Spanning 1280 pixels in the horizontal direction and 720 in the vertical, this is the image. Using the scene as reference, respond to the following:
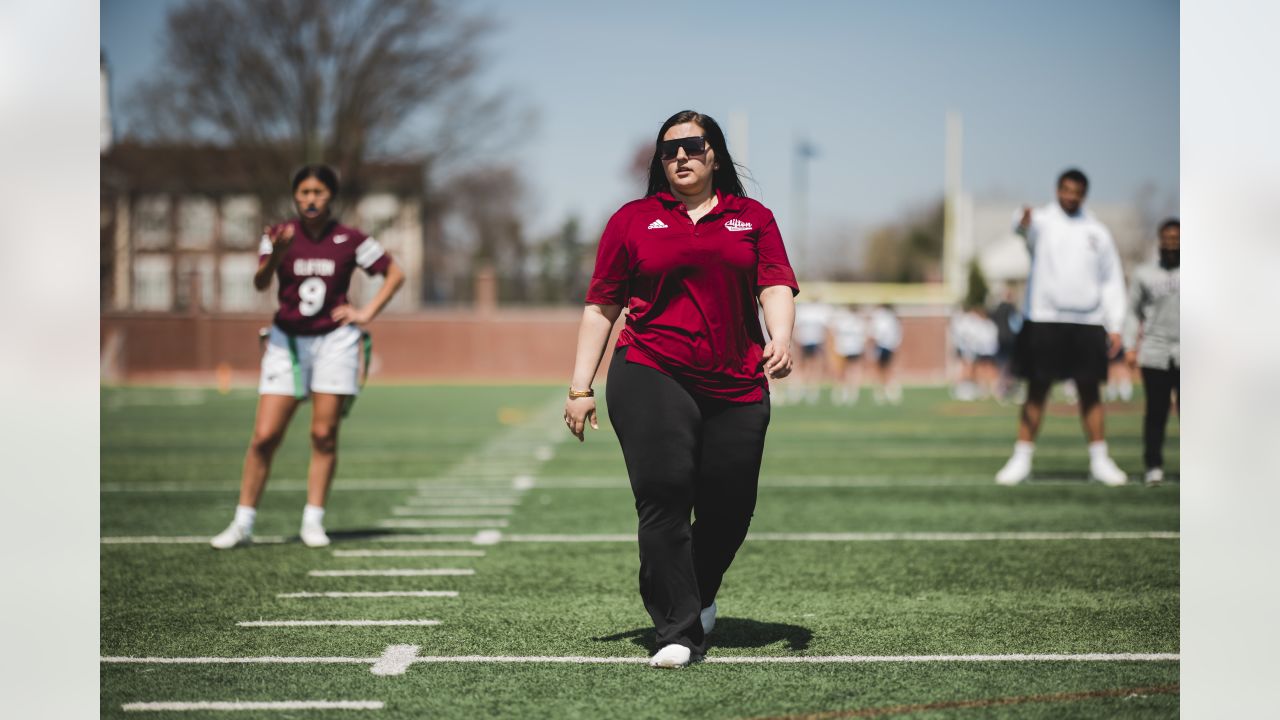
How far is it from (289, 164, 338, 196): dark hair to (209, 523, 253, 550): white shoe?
1847mm

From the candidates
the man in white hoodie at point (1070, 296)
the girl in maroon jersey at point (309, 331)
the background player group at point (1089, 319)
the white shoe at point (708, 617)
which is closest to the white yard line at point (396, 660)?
the white shoe at point (708, 617)

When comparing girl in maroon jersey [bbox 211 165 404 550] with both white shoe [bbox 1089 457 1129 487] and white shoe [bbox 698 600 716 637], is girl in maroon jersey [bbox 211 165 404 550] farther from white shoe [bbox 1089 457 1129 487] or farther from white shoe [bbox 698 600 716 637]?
white shoe [bbox 1089 457 1129 487]

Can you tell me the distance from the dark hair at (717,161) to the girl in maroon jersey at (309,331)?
2984 millimetres

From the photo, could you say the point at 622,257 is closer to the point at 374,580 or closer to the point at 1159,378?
the point at 374,580

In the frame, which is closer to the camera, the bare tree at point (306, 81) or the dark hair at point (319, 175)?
the dark hair at point (319, 175)

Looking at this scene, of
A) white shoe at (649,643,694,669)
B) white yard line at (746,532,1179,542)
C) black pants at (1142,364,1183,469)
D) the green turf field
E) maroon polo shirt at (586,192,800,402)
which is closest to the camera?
the green turf field

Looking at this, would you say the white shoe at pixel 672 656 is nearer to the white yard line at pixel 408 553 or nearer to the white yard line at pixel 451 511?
the white yard line at pixel 408 553

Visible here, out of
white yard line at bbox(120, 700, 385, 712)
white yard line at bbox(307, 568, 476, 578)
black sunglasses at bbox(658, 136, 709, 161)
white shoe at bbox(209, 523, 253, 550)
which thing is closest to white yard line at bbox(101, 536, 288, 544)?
white shoe at bbox(209, 523, 253, 550)

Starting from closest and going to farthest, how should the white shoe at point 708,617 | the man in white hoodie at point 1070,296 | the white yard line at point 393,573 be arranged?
1. the white shoe at point 708,617
2. the white yard line at point 393,573
3. the man in white hoodie at point 1070,296

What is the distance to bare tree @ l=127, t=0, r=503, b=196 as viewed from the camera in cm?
4056

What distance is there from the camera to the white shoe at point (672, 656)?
477 cm

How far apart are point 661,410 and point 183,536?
14.9 feet

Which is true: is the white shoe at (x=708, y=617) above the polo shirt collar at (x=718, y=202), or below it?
below
